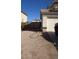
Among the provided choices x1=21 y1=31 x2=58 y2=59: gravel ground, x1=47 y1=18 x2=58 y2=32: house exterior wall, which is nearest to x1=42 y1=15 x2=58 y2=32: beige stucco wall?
x1=47 y1=18 x2=58 y2=32: house exterior wall

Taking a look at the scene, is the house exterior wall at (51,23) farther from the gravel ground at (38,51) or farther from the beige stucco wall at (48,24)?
the gravel ground at (38,51)

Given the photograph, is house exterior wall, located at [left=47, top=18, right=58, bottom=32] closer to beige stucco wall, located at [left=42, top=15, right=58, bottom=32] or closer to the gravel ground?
beige stucco wall, located at [left=42, top=15, right=58, bottom=32]

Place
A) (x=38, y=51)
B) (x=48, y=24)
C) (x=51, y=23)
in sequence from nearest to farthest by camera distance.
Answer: (x=38, y=51) < (x=51, y=23) < (x=48, y=24)

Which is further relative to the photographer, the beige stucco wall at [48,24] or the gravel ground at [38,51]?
the beige stucco wall at [48,24]

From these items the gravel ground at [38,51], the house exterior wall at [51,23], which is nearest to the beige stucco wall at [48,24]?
the house exterior wall at [51,23]

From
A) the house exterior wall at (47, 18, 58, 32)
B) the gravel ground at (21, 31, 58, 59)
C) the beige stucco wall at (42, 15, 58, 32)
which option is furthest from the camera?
the beige stucco wall at (42, 15, 58, 32)

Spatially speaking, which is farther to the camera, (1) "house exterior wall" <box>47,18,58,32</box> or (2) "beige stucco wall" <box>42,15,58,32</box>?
(2) "beige stucco wall" <box>42,15,58,32</box>

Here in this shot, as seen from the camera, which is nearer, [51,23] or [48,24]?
[51,23]

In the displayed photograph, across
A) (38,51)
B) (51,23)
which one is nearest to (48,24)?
(51,23)

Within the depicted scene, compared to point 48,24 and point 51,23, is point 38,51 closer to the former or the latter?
point 51,23

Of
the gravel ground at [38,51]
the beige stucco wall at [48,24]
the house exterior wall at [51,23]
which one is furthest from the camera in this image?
the beige stucco wall at [48,24]
